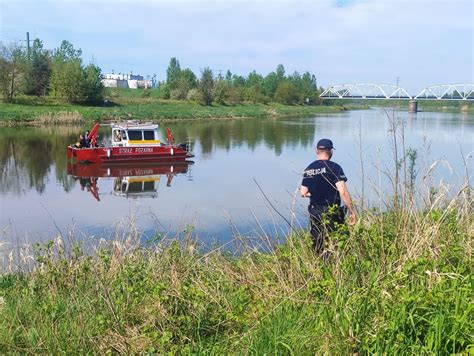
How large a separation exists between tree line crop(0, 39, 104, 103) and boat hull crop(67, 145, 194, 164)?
113ft

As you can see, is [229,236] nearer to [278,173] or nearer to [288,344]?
[288,344]

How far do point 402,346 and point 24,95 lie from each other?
5851cm

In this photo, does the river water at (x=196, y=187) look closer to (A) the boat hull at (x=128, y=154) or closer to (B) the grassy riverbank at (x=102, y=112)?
(A) the boat hull at (x=128, y=154)

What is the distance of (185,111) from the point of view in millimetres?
55531

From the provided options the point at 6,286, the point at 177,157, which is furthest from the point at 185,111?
the point at 6,286

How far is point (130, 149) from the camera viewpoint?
2116cm

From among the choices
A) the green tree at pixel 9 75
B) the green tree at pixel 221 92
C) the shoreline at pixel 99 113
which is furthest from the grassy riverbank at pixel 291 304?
the green tree at pixel 221 92

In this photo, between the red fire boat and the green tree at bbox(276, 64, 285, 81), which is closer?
the red fire boat


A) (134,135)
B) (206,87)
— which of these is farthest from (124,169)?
(206,87)

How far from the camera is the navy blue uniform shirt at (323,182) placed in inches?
193

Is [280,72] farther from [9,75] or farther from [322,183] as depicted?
[322,183]

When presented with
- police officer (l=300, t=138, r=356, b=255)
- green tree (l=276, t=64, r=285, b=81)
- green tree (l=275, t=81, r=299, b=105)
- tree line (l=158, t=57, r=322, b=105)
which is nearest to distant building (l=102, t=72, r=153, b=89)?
tree line (l=158, t=57, r=322, b=105)

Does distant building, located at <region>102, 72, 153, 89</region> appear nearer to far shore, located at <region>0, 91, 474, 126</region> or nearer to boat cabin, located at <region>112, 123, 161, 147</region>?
far shore, located at <region>0, 91, 474, 126</region>

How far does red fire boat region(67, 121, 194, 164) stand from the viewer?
68.1 ft
